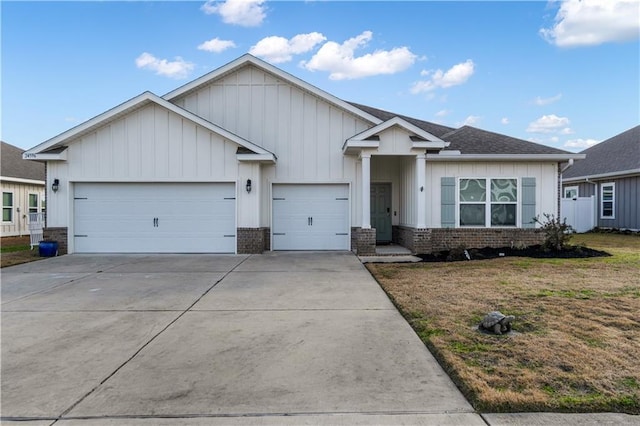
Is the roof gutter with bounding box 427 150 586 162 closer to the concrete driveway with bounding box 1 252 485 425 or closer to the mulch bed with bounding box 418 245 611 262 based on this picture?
the mulch bed with bounding box 418 245 611 262

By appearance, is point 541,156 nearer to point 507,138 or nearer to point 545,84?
point 507,138

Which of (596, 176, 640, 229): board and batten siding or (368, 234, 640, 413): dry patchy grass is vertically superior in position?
(596, 176, 640, 229): board and batten siding

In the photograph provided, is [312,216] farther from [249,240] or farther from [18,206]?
[18,206]

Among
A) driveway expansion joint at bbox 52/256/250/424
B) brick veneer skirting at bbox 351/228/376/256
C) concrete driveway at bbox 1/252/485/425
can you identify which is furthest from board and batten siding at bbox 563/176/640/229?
driveway expansion joint at bbox 52/256/250/424

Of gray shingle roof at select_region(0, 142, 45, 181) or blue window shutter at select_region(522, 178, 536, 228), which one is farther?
gray shingle roof at select_region(0, 142, 45, 181)

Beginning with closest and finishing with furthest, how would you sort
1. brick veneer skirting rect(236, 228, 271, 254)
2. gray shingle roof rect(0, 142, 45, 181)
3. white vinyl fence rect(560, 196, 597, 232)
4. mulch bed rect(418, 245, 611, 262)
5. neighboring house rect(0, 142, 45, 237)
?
mulch bed rect(418, 245, 611, 262) < brick veneer skirting rect(236, 228, 271, 254) < neighboring house rect(0, 142, 45, 237) < gray shingle roof rect(0, 142, 45, 181) < white vinyl fence rect(560, 196, 597, 232)

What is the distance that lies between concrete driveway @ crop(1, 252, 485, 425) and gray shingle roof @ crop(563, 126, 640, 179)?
1929cm

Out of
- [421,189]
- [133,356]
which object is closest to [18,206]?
[421,189]

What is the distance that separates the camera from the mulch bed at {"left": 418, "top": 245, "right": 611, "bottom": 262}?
11102mm

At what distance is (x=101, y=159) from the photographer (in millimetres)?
12219

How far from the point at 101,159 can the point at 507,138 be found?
13838mm

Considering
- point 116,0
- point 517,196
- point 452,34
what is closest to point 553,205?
point 517,196

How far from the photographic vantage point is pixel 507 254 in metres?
11.8

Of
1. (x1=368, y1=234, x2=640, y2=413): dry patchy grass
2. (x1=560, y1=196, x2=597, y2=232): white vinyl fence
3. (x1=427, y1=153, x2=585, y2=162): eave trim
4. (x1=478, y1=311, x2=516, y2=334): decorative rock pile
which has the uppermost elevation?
(x1=427, y1=153, x2=585, y2=162): eave trim
